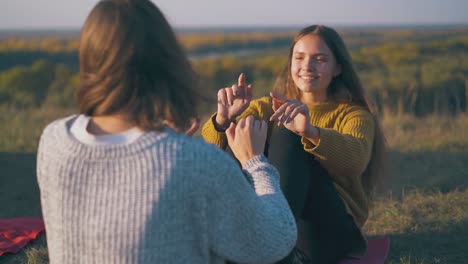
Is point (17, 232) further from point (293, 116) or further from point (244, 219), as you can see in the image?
point (244, 219)

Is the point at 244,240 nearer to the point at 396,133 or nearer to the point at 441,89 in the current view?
the point at 396,133

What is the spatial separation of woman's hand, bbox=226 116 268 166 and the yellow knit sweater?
2.10 ft

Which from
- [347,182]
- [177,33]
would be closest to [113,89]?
[177,33]

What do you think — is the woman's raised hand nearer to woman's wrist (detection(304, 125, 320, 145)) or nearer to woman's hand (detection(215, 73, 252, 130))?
woman's wrist (detection(304, 125, 320, 145))

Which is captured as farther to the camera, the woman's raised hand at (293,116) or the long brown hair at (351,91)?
the long brown hair at (351,91)

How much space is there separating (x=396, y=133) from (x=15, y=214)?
3798mm

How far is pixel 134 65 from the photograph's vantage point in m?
1.25

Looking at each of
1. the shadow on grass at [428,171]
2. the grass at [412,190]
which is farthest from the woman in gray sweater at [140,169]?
the shadow on grass at [428,171]

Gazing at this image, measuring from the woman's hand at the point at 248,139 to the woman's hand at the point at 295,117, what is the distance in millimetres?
474

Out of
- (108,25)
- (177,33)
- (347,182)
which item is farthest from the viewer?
(347,182)

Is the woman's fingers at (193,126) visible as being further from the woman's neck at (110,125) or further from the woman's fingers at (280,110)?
the woman's fingers at (280,110)

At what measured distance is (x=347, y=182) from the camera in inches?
95.2

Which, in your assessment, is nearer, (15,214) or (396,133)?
(15,214)

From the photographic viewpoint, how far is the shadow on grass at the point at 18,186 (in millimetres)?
3834
